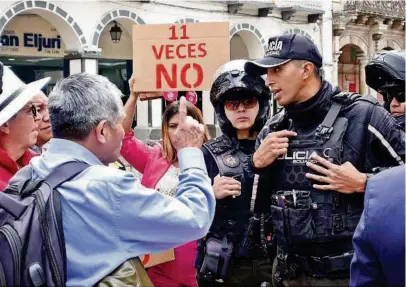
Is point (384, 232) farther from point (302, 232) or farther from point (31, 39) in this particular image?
point (31, 39)

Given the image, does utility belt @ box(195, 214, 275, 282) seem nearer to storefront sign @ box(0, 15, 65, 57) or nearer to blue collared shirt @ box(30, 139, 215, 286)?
blue collared shirt @ box(30, 139, 215, 286)

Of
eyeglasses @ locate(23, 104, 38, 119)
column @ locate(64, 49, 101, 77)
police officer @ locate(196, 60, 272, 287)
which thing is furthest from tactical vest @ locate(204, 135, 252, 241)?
column @ locate(64, 49, 101, 77)

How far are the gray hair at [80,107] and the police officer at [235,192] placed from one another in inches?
53.1

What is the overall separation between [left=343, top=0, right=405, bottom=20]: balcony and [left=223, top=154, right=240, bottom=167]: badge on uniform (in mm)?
22543

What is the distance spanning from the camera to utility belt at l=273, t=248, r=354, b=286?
10.3ft

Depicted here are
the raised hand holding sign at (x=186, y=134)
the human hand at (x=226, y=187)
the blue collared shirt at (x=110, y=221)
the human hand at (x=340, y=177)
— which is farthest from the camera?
the human hand at (x=226, y=187)

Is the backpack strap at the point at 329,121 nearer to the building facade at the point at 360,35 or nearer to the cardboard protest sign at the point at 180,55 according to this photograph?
the cardboard protest sign at the point at 180,55

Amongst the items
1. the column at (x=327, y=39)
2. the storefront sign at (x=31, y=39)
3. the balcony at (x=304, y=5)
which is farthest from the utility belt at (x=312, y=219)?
the column at (x=327, y=39)

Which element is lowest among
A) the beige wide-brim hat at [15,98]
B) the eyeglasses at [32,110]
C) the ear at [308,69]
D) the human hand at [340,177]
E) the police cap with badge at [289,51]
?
the human hand at [340,177]

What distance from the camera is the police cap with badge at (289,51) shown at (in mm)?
3312

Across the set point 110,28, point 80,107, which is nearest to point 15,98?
point 80,107

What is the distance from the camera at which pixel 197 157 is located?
8.36ft

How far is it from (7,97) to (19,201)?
1.00 meters

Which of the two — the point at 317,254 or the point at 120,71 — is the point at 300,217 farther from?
the point at 120,71
